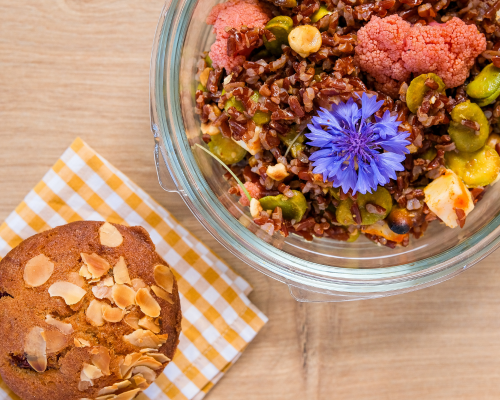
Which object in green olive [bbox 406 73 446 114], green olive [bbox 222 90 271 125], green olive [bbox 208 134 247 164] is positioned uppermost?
green olive [bbox 406 73 446 114]

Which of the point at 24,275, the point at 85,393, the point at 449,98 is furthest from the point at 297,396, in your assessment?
the point at 449,98

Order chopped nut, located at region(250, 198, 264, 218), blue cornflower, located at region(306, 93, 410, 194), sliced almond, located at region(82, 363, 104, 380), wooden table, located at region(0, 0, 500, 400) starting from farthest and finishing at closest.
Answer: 1. wooden table, located at region(0, 0, 500, 400)
2. sliced almond, located at region(82, 363, 104, 380)
3. chopped nut, located at region(250, 198, 264, 218)
4. blue cornflower, located at region(306, 93, 410, 194)

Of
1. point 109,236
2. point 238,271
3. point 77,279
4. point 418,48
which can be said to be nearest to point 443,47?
point 418,48

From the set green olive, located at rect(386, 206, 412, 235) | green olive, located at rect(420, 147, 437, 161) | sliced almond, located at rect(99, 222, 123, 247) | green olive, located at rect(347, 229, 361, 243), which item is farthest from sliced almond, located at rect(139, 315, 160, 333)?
green olive, located at rect(420, 147, 437, 161)

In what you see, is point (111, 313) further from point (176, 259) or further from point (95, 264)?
point (176, 259)

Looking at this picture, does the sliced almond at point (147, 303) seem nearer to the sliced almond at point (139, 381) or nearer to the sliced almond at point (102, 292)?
the sliced almond at point (102, 292)

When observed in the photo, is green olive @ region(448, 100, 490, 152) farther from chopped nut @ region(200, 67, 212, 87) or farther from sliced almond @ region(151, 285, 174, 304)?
sliced almond @ region(151, 285, 174, 304)

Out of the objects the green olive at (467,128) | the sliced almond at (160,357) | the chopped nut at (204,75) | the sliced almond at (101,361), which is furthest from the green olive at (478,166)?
the sliced almond at (101,361)
